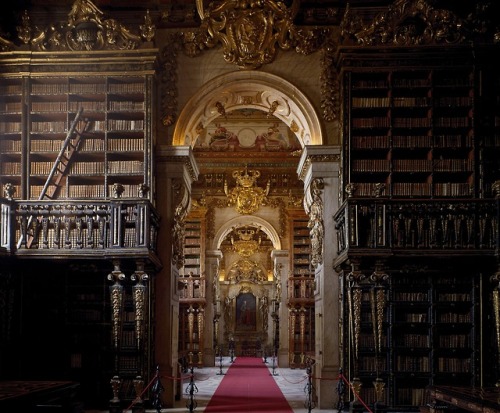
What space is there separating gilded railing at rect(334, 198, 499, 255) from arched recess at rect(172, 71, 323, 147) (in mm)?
2134

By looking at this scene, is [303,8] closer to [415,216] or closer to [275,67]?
[275,67]

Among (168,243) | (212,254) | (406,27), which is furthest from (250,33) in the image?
(212,254)

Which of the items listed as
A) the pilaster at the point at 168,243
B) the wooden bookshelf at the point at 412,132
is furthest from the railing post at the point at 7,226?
the wooden bookshelf at the point at 412,132

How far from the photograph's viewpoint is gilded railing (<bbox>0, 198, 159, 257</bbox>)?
10.4 meters

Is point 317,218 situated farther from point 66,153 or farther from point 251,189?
point 251,189

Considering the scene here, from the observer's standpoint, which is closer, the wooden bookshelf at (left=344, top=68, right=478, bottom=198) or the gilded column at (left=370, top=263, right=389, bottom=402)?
the gilded column at (left=370, top=263, right=389, bottom=402)

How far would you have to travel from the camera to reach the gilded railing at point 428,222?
33.5 feet

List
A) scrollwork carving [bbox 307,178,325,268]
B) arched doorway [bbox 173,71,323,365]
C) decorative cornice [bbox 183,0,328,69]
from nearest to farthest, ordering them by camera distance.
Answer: scrollwork carving [bbox 307,178,325,268]
decorative cornice [bbox 183,0,328,69]
arched doorway [bbox 173,71,323,365]

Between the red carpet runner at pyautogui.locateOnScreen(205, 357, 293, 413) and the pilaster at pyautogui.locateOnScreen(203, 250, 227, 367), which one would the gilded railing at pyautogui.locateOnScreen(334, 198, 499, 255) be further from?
the pilaster at pyautogui.locateOnScreen(203, 250, 227, 367)

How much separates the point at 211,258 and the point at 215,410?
35.4ft

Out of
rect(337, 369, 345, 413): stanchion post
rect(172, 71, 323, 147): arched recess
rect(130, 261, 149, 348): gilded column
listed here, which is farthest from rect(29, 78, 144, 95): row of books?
rect(337, 369, 345, 413): stanchion post

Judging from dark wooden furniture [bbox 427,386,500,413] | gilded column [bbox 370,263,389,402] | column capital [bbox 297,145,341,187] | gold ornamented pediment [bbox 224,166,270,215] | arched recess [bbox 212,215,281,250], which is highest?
gold ornamented pediment [bbox 224,166,270,215]

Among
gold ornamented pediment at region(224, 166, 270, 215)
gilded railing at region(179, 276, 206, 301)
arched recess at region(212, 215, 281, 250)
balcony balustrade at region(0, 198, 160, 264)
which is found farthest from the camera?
arched recess at region(212, 215, 281, 250)

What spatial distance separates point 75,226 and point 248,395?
5229 millimetres
